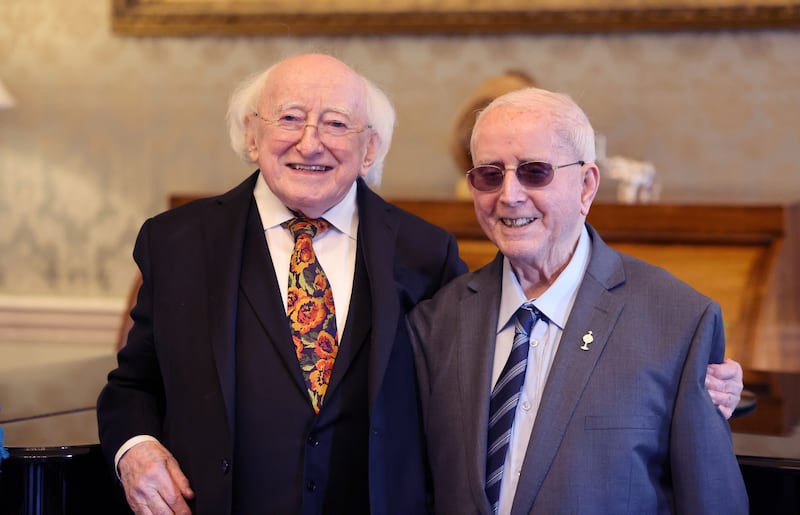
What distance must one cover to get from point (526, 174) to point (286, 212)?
0.62m

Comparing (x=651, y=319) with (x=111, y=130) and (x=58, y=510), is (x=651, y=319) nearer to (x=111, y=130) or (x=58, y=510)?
(x=58, y=510)

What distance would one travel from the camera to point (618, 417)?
2.03m

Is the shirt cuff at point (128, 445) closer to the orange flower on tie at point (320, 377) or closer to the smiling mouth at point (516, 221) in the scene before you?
the orange flower on tie at point (320, 377)

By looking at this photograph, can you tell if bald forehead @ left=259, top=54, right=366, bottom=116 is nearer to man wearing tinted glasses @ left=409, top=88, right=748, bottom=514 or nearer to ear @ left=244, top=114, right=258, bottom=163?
ear @ left=244, top=114, right=258, bottom=163

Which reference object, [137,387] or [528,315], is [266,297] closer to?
[137,387]

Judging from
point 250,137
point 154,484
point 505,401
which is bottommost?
point 154,484

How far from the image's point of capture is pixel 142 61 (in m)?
5.20

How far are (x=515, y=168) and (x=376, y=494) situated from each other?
30.5 inches

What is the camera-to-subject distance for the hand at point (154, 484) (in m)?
2.21

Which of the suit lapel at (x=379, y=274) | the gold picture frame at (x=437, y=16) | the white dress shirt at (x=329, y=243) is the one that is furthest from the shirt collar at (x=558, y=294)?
the gold picture frame at (x=437, y=16)

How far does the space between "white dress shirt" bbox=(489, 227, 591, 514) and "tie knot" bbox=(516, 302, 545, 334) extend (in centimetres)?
1

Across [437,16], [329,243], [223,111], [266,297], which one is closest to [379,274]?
[329,243]

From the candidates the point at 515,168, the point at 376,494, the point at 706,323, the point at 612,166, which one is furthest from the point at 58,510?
the point at 612,166

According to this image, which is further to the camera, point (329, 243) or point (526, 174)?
point (329, 243)
